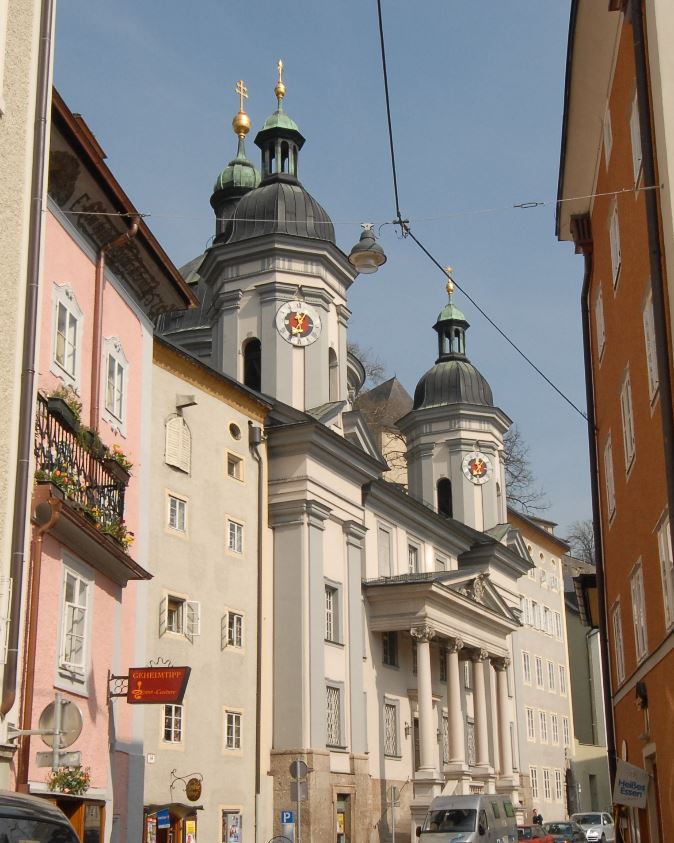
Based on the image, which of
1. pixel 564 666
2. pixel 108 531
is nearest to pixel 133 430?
pixel 108 531

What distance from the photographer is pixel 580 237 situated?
24125 mm

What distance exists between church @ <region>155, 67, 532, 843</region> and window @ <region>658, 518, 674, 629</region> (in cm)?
1421

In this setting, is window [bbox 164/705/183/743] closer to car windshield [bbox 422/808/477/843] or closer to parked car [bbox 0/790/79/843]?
car windshield [bbox 422/808/477/843]

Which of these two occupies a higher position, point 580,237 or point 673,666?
point 580,237

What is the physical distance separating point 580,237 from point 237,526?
12.6 metres

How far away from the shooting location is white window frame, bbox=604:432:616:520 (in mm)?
22031

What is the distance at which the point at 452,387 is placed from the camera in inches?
2119

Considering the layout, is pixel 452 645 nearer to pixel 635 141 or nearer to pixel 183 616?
pixel 183 616

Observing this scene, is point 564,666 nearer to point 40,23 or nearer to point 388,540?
point 388,540

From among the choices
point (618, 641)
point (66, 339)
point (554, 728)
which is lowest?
point (618, 641)

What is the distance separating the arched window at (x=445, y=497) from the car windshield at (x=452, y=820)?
2443 centimetres

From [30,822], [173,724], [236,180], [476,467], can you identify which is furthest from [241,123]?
[30,822]

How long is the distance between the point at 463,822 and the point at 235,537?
29.9 ft

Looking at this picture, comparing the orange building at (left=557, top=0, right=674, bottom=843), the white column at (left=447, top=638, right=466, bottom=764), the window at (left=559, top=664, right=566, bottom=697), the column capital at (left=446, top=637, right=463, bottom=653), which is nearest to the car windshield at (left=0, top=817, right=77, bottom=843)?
the orange building at (left=557, top=0, right=674, bottom=843)
